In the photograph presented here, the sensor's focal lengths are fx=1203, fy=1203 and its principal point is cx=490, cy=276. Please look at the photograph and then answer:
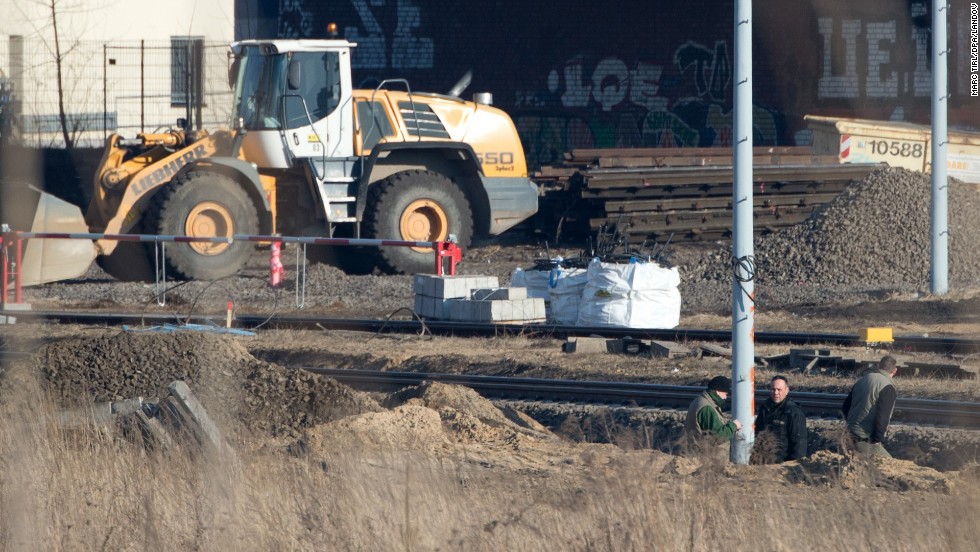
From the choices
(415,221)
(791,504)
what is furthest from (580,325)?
(791,504)

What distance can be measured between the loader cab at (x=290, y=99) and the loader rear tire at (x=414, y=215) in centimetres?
117

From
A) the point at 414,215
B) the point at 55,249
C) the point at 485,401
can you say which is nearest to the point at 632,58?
the point at 414,215

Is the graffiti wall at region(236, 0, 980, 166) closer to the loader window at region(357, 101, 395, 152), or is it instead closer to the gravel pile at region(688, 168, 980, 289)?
the gravel pile at region(688, 168, 980, 289)

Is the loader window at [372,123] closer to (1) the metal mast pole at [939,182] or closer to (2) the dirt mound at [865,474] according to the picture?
(1) the metal mast pole at [939,182]

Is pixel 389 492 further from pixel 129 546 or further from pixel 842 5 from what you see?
pixel 842 5

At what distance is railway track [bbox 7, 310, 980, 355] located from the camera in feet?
40.9

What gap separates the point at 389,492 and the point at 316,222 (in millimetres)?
13051

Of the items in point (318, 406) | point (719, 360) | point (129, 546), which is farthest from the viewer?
point (719, 360)

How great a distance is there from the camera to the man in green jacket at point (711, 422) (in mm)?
8023

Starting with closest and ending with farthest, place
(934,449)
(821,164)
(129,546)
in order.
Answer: (129,546) → (934,449) → (821,164)

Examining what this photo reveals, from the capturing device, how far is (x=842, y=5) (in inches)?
1233

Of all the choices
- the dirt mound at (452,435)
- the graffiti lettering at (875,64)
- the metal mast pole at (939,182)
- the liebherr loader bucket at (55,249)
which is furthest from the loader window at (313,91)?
the graffiti lettering at (875,64)

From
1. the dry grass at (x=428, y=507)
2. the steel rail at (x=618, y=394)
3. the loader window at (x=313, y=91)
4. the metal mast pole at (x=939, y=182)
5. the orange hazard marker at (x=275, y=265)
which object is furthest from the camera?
the loader window at (x=313, y=91)

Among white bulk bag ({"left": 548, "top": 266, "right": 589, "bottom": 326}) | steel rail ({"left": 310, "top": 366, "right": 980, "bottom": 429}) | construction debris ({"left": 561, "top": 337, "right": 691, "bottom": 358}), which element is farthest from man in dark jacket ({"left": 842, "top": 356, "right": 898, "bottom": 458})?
white bulk bag ({"left": 548, "top": 266, "right": 589, "bottom": 326})
